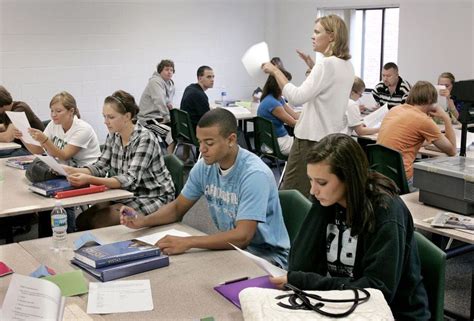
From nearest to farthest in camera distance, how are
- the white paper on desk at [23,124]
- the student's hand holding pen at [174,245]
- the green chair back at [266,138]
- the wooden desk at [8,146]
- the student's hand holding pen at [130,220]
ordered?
the student's hand holding pen at [174,245], the student's hand holding pen at [130,220], the white paper on desk at [23,124], the wooden desk at [8,146], the green chair back at [266,138]

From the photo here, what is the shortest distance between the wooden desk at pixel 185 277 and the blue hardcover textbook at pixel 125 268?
0.07 ft

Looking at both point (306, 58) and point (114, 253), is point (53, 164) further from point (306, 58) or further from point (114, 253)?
point (306, 58)

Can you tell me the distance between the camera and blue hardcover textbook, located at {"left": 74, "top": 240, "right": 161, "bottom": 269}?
2.30m

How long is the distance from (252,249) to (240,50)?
22.6 feet

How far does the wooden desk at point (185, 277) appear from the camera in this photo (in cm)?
196

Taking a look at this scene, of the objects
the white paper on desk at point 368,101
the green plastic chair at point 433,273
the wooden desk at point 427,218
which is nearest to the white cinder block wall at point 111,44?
the white paper on desk at point 368,101

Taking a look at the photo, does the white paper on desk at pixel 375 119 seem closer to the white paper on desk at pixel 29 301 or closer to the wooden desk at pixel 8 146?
the wooden desk at pixel 8 146

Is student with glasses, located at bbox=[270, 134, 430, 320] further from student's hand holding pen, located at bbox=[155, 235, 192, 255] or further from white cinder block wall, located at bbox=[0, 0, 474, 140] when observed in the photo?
white cinder block wall, located at bbox=[0, 0, 474, 140]

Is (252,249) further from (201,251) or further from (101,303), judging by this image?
(101,303)

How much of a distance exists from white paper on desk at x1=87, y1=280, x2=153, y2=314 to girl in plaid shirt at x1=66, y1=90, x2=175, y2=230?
4.51ft

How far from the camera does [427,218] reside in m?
3.06

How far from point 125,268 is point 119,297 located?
211mm

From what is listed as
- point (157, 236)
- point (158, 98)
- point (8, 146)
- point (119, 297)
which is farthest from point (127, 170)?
point (158, 98)

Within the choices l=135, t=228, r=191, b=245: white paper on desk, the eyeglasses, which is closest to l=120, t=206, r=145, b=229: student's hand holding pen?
l=135, t=228, r=191, b=245: white paper on desk
